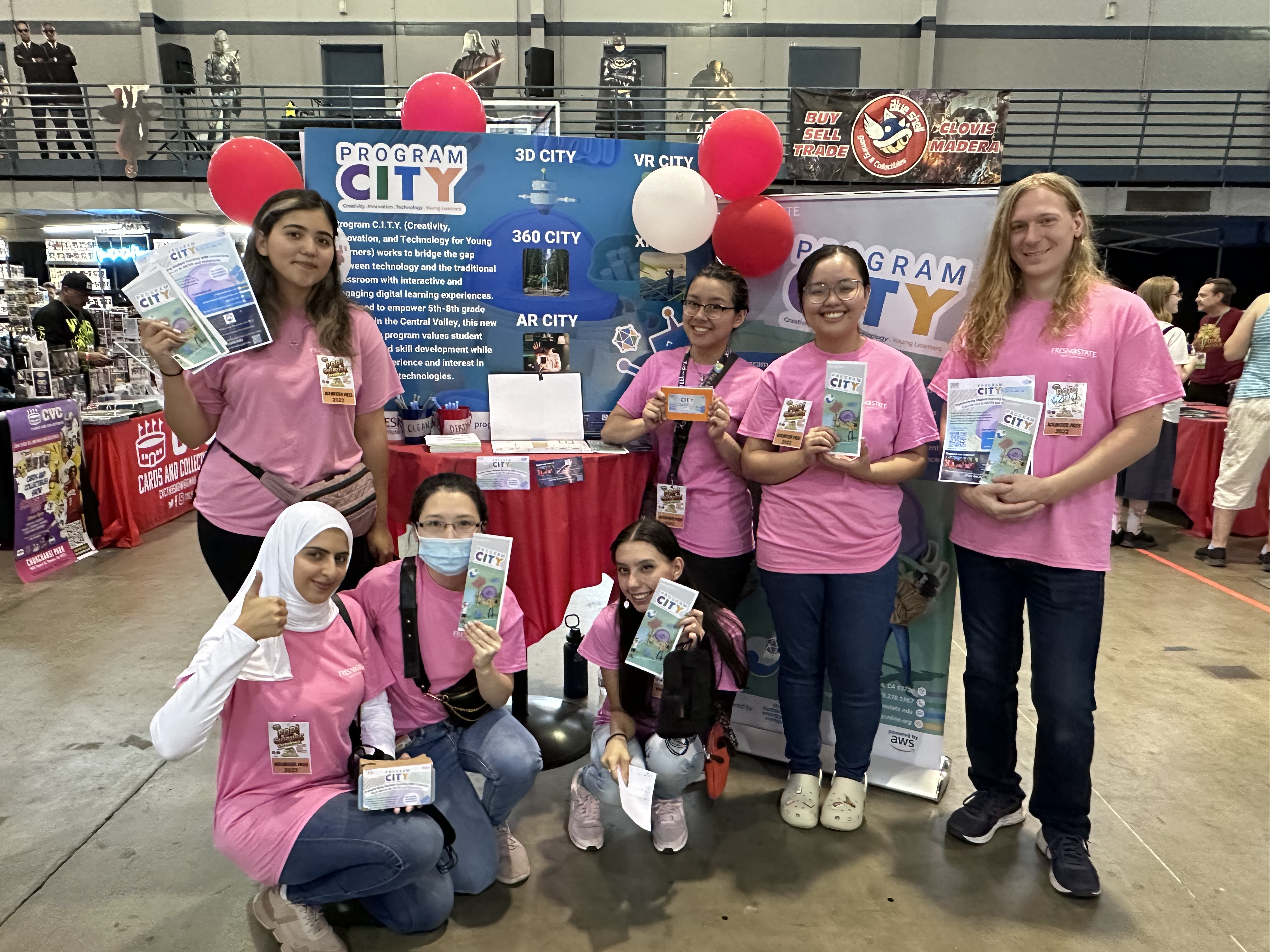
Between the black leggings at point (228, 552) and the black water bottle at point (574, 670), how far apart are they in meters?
1.26

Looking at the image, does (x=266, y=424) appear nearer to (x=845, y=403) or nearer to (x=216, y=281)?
(x=216, y=281)

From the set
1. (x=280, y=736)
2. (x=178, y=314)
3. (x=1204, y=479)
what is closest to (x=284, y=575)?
(x=280, y=736)

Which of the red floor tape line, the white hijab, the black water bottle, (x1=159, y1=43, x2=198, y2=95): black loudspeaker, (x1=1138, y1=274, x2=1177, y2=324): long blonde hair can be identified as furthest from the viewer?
(x1=159, y1=43, x2=198, y2=95): black loudspeaker

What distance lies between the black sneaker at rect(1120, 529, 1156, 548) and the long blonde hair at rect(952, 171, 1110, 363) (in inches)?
173

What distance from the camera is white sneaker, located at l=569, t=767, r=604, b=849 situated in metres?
2.43

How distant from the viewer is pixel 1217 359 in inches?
255

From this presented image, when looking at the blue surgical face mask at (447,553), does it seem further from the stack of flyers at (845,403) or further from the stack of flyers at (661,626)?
the stack of flyers at (845,403)

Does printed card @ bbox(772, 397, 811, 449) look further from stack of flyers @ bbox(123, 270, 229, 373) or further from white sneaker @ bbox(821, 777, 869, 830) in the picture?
stack of flyers @ bbox(123, 270, 229, 373)

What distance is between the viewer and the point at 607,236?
2.96 meters

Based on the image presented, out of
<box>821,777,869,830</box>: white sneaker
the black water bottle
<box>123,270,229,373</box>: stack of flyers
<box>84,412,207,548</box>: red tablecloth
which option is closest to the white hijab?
<box>123,270,229,373</box>: stack of flyers

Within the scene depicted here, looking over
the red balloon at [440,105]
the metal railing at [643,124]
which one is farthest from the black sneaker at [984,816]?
the metal railing at [643,124]

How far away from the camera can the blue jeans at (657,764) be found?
2.33 metres

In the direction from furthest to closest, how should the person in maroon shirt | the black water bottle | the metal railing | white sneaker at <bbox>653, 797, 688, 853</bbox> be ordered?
1. the metal railing
2. the person in maroon shirt
3. the black water bottle
4. white sneaker at <bbox>653, 797, 688, 853</bbox>

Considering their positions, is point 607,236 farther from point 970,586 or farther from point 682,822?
point 682,822
